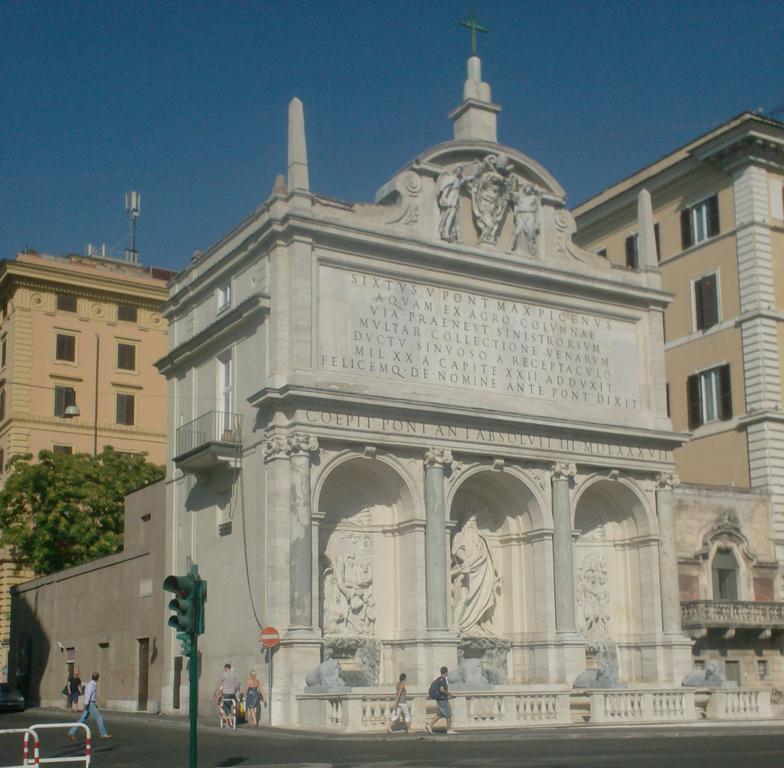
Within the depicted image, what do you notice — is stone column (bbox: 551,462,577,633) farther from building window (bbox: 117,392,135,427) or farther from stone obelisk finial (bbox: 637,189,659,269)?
building window (bbox: 117,392,135,427)

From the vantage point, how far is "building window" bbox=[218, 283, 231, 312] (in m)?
37.6

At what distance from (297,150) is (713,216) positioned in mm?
20106

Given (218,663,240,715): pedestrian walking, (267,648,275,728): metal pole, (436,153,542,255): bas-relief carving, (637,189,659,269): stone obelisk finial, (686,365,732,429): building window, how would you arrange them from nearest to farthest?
(218,663,240,715): pedestrian walking < (267,648,275,728): metal pole < (436,153,542,255): bas-relief carving < (637,189,659,269): stone obelisk finial < (686,365,732,429): building window

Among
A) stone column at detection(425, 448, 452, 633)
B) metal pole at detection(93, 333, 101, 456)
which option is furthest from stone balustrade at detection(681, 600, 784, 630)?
metal pole at detection(93, 333, 101, 456)

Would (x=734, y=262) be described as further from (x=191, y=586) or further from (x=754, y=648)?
(x=191, y=586)

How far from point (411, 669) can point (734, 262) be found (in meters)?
21.8

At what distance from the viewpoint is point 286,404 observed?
109ft

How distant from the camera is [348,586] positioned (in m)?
34.6


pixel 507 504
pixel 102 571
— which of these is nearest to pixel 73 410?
pixel 102 571

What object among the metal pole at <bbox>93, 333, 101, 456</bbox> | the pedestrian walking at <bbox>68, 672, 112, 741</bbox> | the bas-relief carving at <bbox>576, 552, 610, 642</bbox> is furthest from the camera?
the metal pole at <bbox>93, 333, 101, 456</bbox>

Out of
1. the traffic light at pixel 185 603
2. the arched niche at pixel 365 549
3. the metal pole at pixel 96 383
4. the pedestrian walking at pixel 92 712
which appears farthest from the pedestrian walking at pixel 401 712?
the metal pole at pixel 96 383

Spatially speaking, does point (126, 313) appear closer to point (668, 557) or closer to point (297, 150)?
point (297, 150)

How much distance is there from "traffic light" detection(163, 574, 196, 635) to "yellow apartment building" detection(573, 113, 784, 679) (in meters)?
26.9

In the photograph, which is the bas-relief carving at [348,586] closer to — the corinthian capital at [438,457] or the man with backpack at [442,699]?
the corinthian capital at [438,457]
